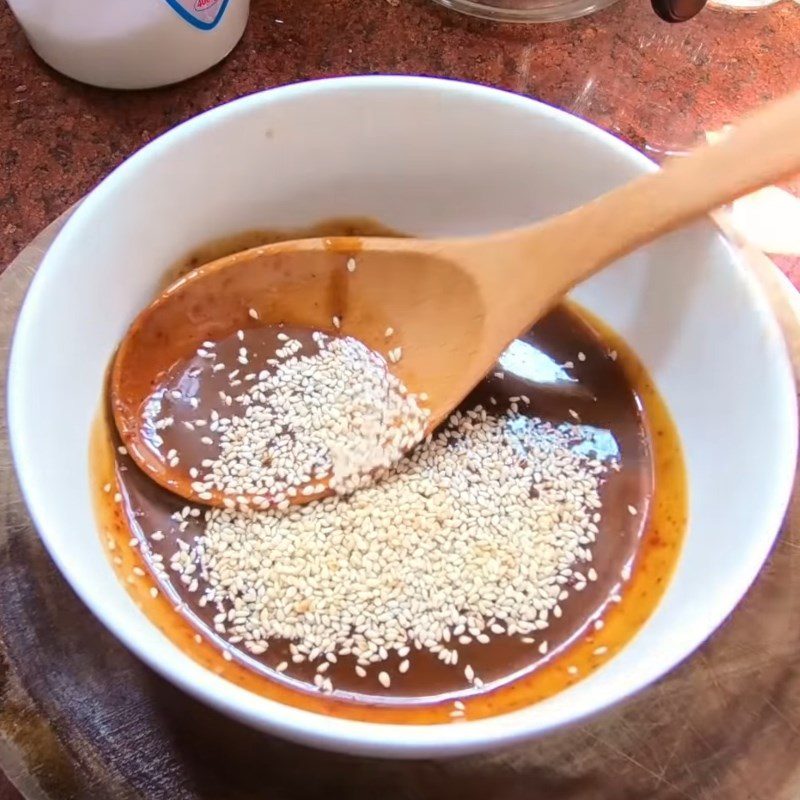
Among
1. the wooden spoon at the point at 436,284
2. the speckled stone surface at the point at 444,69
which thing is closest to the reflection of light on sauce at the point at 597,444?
the wooden spoon at the point at 436,284

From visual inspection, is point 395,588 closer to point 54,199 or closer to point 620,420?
point 620,420

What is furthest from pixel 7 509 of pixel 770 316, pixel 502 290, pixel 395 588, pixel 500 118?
pixel 770 316

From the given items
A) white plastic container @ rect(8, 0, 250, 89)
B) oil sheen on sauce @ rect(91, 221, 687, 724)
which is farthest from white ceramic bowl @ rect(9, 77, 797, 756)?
white plastic container @ rect(8, 0, 250, 89)

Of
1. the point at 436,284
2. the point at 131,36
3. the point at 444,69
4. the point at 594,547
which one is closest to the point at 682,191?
the point at 436,284

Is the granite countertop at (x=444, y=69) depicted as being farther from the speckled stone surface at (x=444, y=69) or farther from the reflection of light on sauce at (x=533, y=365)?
the reflection of light on sauce at (x=533, y=365)

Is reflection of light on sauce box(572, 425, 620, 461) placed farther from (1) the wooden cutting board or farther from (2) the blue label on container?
(2) the blue label on container

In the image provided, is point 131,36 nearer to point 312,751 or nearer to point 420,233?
point 420,233
